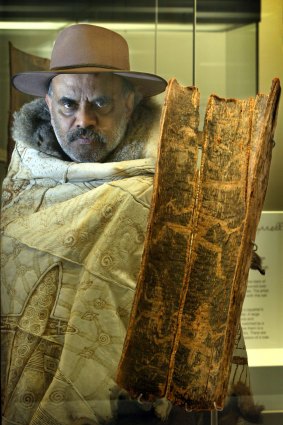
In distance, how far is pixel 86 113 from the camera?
1.36 metres

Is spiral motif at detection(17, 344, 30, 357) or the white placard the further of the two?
the white placard

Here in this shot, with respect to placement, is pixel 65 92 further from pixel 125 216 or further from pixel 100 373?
pixel 100 373

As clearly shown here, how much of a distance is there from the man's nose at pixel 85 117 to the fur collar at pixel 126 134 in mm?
60

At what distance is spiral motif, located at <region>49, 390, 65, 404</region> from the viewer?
1321mm

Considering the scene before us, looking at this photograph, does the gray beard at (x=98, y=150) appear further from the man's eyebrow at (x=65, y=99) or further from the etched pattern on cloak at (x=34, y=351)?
the etched pattern on cloak at (x=34, y=351)

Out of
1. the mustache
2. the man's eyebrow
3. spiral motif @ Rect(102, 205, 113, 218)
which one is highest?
Answer: the man's eyebrow

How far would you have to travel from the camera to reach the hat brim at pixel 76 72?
52.9 inches

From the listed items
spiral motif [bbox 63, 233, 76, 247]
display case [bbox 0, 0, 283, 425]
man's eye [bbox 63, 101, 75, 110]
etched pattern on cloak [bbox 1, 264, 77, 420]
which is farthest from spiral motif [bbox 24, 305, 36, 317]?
man's eye [bbox 63, 101, 75, 110]

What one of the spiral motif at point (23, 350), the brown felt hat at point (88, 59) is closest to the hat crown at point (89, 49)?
the brown felt hat at point (88, 59)

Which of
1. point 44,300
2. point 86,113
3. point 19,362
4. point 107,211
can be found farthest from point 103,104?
point 19,362

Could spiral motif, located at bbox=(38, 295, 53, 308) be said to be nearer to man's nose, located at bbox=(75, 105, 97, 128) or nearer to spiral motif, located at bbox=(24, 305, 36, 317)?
spiral motif, located at bbox=(24, 305, 36, 317)

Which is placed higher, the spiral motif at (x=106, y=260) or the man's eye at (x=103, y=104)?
the man's eye at (x=103, y=104)

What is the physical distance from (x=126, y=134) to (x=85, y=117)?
0.28 ft

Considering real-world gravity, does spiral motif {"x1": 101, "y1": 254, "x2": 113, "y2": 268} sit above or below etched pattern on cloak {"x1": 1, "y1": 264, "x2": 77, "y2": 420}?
above
